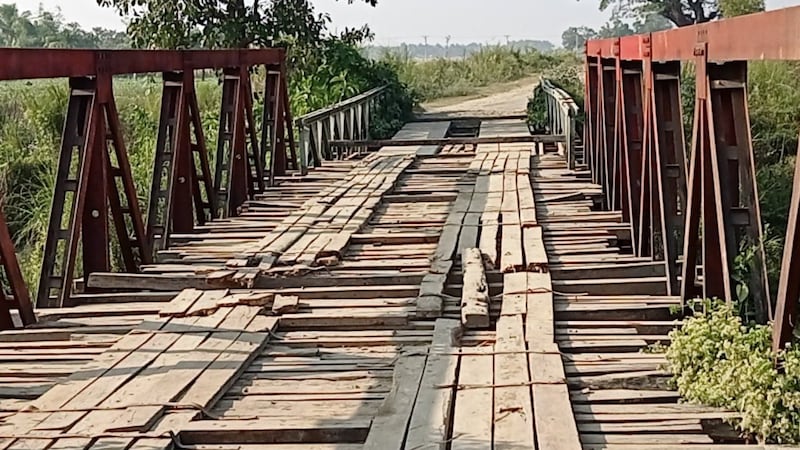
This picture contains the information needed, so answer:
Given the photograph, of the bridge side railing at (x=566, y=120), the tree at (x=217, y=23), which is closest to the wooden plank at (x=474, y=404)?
the bridge side railing at (x=566, y=120)

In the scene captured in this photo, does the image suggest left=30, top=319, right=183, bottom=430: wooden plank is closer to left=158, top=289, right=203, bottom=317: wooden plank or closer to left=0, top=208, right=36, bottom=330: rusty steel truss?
left=158, top=289, right=203, bottom=317: wooden plank

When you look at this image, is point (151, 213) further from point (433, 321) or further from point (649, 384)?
point (649, 384)

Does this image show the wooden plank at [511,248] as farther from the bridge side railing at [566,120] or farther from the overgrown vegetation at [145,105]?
the overgrown vegetation at [145,105]

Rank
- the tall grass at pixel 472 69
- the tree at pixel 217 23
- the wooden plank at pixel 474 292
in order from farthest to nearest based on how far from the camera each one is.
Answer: the tall grass at pixel 472 69 → the tree at pixel 217 23 → the wooden plank at pixel 474 292

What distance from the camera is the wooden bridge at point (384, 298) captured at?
461cm


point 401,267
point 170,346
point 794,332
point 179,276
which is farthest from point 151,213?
point 794,332

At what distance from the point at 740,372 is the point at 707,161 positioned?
136cm

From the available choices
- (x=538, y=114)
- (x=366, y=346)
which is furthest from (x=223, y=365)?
(x=538, y=114)

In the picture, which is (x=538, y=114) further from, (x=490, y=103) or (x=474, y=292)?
(x=474, y=292)

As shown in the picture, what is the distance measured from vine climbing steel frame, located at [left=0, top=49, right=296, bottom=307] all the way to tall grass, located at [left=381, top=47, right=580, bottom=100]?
989 inches

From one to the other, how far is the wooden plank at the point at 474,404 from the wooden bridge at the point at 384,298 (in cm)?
1

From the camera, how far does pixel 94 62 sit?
24.1ft

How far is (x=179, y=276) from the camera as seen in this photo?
7676 mm

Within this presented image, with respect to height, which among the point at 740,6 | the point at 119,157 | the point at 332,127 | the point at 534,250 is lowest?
the point at 534,250
